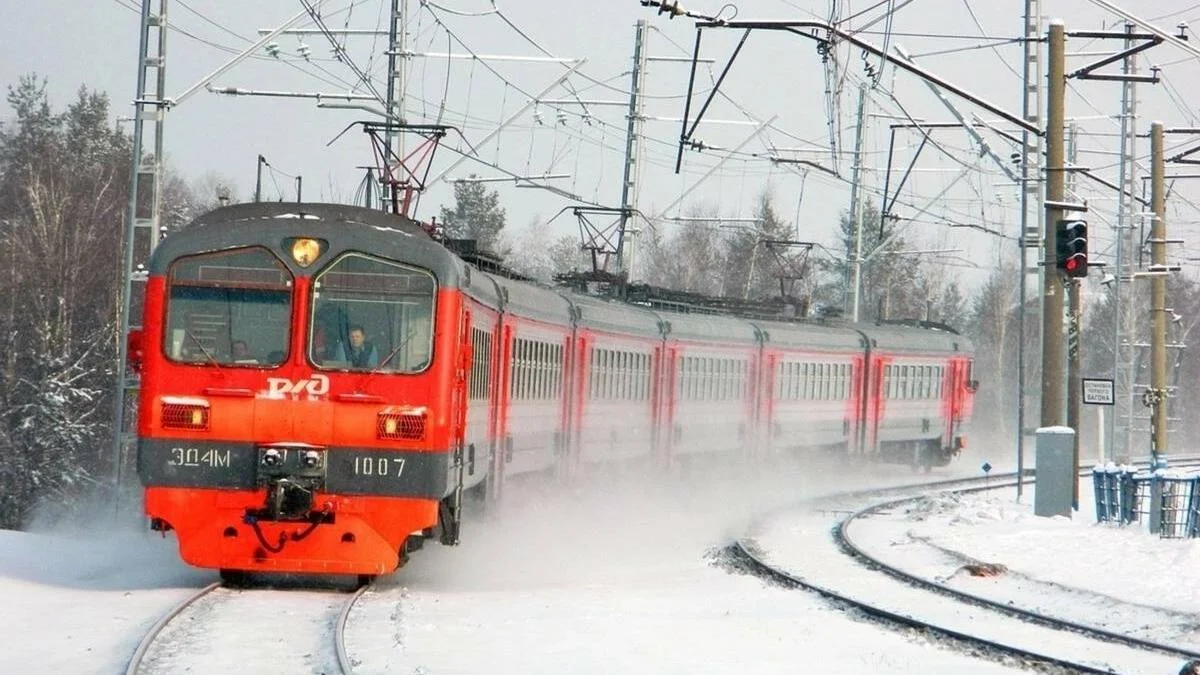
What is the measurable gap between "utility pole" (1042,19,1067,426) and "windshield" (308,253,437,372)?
36.7 ft

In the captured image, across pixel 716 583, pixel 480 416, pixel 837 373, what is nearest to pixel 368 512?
pixel 480 416

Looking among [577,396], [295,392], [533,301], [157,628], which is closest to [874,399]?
[577,396]

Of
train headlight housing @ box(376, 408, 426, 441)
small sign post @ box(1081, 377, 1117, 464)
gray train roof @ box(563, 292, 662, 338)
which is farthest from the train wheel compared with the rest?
small sign post @ box(1081, 377, 1117, 464)

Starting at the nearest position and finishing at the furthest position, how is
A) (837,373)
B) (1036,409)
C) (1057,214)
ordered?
(1057,214) → (837,373) → (1036,409)

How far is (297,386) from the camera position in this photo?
43.0 ft

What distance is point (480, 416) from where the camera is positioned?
15.7 m

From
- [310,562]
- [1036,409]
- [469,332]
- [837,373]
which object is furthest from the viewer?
[1036,409]

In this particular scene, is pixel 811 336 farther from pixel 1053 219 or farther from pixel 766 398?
pixel 1053 219

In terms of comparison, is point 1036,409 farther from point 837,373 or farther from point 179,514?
point 179,514

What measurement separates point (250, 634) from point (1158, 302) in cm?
2094

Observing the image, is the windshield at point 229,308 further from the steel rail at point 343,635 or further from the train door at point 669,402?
the train door at point 669,402

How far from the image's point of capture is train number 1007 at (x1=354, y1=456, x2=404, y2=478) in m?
13.1

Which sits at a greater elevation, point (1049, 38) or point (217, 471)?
point (1049, 38)

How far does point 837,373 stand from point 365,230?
2132 centimetres
